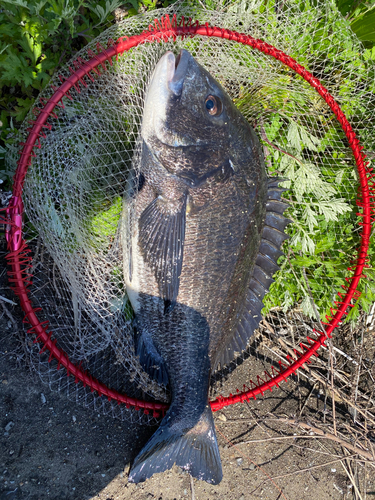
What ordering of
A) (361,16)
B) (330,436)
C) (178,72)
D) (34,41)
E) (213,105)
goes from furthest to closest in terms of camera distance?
(330,436) < (361,16) < (34,41) < (213,105) < (178,72)

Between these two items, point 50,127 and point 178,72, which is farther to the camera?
point 50,127

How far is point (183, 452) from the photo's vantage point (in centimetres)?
259

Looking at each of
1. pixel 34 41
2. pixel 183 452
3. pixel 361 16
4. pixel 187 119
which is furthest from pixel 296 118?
pixel 183 452

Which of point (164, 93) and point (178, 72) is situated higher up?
point (178, 72)

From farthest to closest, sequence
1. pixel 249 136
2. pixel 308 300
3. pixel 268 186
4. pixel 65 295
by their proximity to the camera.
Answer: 1. pixel 308 300
2. pixel 65 295
3. pixel 268 186
4. pixel 249 136

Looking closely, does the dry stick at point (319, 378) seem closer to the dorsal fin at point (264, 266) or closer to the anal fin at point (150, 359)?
the dorsal fin at point (264, 266)

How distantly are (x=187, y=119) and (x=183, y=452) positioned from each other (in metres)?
2.36

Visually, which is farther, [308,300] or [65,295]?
[308,300]

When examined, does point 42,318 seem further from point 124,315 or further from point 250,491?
point 250,491

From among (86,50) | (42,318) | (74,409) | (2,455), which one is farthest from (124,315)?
(86,50)

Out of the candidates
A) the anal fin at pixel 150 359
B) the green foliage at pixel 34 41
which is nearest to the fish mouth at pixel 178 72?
the green foliage at pixel 34 41

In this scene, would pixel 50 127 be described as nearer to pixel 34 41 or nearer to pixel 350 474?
pixel 34 41

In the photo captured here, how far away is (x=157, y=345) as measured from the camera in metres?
2.64

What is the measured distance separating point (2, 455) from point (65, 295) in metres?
1.31
